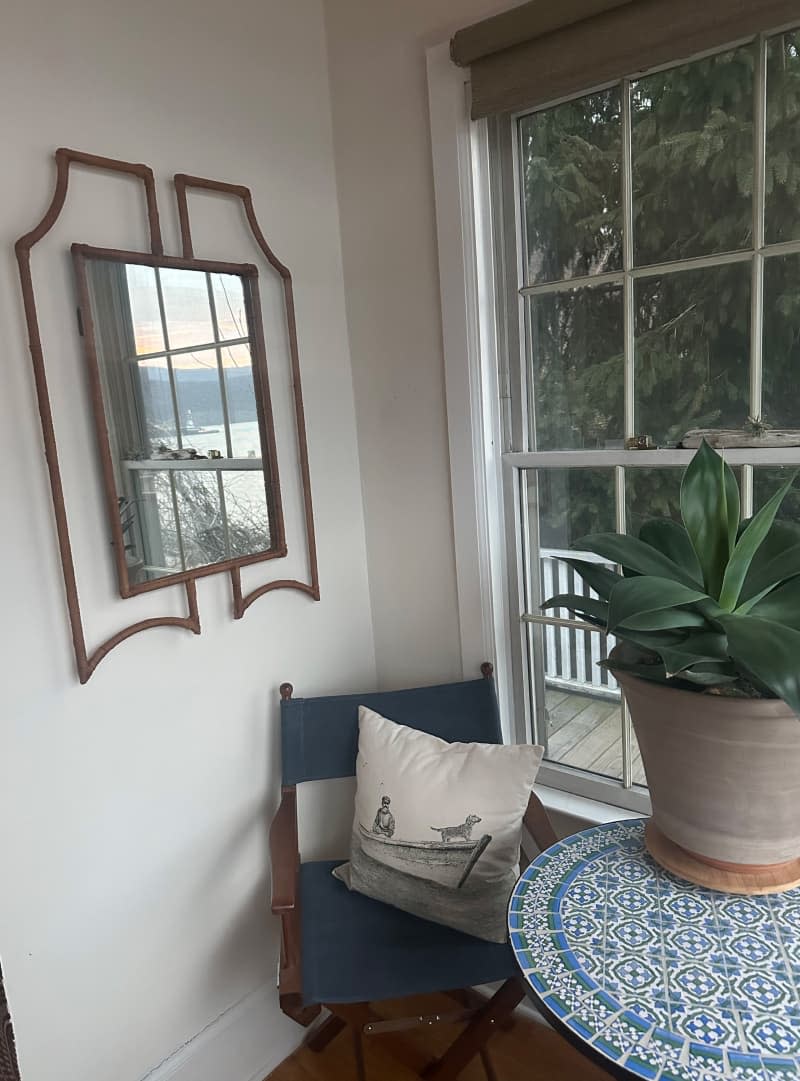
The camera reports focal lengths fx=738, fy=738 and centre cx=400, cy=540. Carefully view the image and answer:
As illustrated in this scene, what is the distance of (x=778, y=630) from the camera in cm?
91

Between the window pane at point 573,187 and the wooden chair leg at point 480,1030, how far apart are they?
1.46 m

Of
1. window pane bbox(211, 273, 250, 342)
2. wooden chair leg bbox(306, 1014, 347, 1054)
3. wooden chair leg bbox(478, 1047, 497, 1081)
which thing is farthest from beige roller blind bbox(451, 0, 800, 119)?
wooden chair leg bbox(306, 1014, 347, 1054)

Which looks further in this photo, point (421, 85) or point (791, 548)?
point (421, 85)

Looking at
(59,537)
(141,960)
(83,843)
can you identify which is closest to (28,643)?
(59,537)

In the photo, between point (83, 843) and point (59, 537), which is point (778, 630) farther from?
point (83, 843)

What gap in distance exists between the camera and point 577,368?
163cm

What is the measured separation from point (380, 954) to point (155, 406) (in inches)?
47.2

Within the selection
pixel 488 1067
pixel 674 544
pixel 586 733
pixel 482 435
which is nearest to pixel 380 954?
pixel 488 1067

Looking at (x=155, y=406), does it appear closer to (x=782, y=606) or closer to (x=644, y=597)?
(x=644, y=597)

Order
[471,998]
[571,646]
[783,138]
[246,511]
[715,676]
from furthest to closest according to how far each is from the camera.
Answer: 1. [471,998]
2. [571,646]
3. [246,511]
4. [783,138]
5. [715,676]

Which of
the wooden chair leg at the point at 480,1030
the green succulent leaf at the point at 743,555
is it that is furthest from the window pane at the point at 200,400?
the wooden chair leg at the point at 480,1030

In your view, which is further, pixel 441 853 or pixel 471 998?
pixel 471 998

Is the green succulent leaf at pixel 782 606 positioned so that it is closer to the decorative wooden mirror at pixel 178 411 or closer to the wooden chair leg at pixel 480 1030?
the wooden chair leg at pixel 480 1030

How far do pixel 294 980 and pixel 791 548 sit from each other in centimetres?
120
